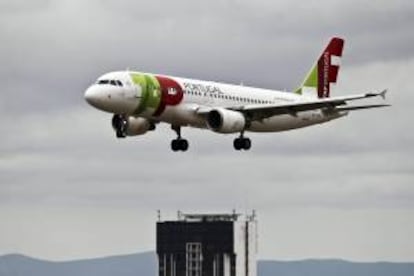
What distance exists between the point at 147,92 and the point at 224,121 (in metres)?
7.74

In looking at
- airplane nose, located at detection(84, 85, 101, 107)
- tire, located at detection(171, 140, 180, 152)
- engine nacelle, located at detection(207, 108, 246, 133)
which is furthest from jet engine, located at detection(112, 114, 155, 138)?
engine nacelle, located at detection(207, 108, 246, 133)

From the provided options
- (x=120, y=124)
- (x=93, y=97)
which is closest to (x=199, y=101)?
(x=120, y=124)

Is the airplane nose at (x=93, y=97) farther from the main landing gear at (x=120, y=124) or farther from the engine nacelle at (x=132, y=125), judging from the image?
the engine nacelle at (x=132, y=125)

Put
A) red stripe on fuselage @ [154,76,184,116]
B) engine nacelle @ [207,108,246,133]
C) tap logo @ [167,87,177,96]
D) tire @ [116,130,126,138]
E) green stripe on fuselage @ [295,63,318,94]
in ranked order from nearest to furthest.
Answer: red stripe on fuselage @ [154,76,184,116] < tap logo @ [167,87,177,96] < tire @ [116,130,126,138] < engine nacelle @ [207,108,246,133] < green stripe on fuselage @ [295,63,318,94]

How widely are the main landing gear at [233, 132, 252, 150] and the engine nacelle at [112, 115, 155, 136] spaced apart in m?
Answer: 8.13

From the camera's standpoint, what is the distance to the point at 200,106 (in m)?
144

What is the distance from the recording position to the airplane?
138 metres

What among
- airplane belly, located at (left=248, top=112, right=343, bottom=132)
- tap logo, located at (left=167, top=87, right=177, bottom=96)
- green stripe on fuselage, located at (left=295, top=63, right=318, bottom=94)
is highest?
green stripe on fuselage, located at (left=295, top=63, right=318, bottom=94)

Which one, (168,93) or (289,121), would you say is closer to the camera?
(168,93)

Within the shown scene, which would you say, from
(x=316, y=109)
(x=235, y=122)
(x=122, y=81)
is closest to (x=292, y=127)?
(x=316, y=109)

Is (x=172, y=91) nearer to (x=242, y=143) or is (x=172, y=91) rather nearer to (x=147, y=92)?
(x=147, y=92)

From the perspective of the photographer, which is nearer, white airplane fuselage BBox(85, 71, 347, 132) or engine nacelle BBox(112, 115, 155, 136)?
white airplane fuselage BBox(85, 71, 347, 132)

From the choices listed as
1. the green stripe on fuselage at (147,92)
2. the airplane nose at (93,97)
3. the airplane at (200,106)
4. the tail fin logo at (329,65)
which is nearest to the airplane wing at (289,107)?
the airplane at (200,106)

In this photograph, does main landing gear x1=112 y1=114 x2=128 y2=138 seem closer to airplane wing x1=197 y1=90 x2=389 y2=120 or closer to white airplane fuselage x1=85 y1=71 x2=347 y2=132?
white airplane fuselage x1=85 y1=71 x2=347 y2=132
